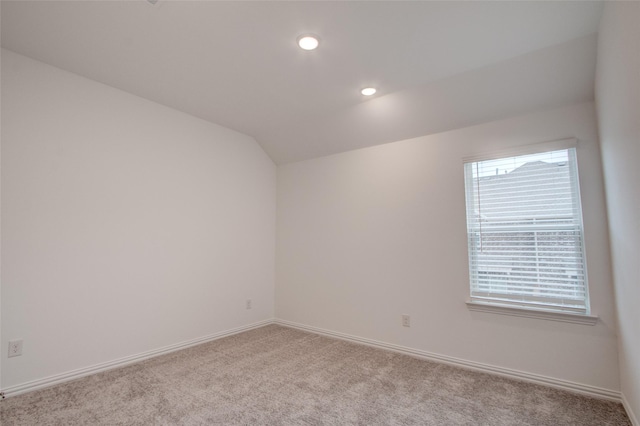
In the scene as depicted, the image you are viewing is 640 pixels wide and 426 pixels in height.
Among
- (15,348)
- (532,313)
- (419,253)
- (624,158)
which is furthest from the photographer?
(419,253)

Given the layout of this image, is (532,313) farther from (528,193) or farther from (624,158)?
(624,158)

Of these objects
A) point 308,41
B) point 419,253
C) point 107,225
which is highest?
point 308,41

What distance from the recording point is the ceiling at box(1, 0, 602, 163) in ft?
6.41

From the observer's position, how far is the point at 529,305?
8.64 ft

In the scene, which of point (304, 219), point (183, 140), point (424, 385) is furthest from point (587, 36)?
point (183, 140)

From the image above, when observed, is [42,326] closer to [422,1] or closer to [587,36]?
[422,1]

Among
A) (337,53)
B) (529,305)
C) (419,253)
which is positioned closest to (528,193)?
(529,305)

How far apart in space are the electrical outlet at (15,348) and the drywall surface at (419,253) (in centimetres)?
275

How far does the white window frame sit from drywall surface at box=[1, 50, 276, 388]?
2.79 metres

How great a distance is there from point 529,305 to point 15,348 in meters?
4.12

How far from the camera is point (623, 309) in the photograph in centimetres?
202

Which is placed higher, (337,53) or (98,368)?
(337,53)

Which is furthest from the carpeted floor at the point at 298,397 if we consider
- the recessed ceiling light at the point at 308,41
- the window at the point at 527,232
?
the recessed ceiling light at the point at 308,41

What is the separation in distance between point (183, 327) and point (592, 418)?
3.60 metres
